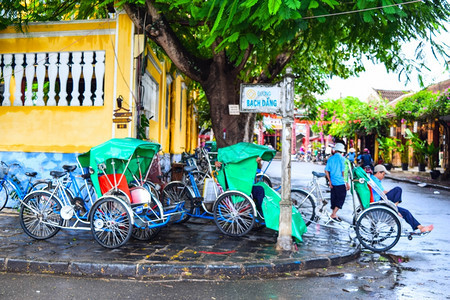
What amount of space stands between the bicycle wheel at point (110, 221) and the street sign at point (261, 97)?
2377mm

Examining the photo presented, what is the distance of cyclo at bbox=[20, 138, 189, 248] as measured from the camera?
20.7 feet

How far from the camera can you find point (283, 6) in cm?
549

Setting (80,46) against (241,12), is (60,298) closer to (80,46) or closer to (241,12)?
(241,12)

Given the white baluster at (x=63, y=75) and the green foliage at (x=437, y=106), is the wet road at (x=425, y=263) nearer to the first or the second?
the white baluster at (x=63, y=75)

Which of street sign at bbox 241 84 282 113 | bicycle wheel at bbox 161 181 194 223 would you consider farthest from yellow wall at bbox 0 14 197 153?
street sign at bbox 241 84 282 113

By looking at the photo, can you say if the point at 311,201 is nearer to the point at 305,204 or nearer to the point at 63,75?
the point at 305,204

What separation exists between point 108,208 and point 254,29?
11.7ft

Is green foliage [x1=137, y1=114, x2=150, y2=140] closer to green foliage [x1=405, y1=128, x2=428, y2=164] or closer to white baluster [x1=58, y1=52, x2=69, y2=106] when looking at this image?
white baluster [x1=58, y1=52, x2=69, y2=106]

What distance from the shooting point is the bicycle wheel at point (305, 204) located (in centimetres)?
820

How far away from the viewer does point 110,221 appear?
20.6 feet

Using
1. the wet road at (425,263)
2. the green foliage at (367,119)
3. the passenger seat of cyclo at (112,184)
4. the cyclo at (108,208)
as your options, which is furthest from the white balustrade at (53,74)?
the green foliage at (367,119)

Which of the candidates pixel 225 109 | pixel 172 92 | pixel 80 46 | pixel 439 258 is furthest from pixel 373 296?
pixel 172 92

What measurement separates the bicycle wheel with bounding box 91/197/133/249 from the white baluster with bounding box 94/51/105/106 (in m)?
3.60

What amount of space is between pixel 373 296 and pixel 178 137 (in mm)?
11904
